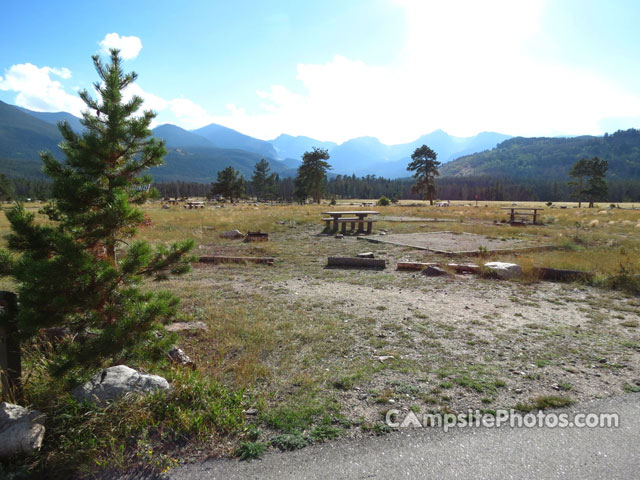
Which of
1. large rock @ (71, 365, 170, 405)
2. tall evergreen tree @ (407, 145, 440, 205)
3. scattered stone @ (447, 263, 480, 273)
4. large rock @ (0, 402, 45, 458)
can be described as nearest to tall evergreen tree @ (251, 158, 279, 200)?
tall evergreen tree @ (407, 145, 440, 205)

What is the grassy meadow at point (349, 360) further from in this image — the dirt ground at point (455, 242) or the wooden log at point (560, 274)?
the dirt ground at point (455, 242)

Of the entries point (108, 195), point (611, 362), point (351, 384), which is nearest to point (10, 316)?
point (108, 195)

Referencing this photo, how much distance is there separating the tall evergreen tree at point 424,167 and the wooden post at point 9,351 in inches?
2363

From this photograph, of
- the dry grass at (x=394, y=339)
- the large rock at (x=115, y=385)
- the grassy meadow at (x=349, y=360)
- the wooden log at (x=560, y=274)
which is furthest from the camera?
the wooden log at (x=560, y=274)

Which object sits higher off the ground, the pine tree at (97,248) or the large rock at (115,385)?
the pine tree at (97,248)

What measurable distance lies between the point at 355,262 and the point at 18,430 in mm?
8279

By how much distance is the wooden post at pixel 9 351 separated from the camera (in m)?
2.83

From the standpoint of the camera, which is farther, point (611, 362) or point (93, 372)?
point (611, 362)

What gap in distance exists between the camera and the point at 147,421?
291 cm

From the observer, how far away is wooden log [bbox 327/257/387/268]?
396 inches

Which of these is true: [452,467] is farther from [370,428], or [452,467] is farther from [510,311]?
[510,311]

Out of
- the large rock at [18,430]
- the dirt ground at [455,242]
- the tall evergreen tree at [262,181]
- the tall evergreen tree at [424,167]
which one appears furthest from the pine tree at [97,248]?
the tall evergreen tree at [262,181]

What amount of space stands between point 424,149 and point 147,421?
61.0m

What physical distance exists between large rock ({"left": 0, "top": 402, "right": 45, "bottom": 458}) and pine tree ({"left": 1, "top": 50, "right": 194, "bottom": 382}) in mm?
349
